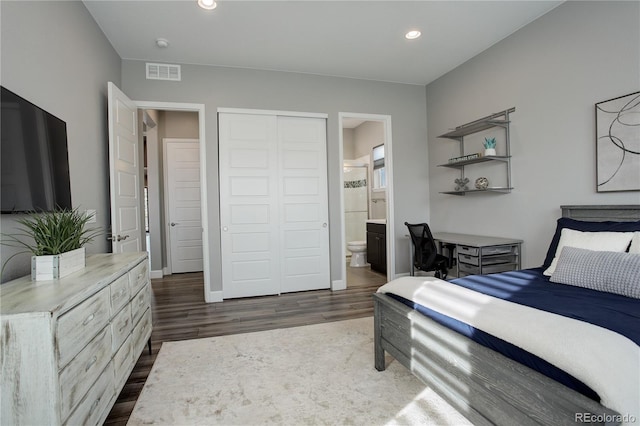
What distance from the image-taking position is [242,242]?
13.0 ft

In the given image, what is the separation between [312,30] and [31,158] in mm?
2610

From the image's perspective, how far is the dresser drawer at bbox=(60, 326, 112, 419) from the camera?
1182mm

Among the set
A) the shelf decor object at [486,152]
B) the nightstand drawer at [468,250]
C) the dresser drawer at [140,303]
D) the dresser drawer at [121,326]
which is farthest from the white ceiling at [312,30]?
the dresser drawer at [121,326]

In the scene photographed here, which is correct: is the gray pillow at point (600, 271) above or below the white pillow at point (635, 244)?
below

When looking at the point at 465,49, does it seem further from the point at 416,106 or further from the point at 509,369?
the point at 509,369

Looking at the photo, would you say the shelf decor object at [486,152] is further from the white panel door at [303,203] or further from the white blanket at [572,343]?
the white blanket at [572,343]

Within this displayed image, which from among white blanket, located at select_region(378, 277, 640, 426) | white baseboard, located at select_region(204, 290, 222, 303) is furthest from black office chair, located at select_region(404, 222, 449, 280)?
white baseboard, located at select_region(204, 290, 222, 303)

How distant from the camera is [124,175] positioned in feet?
10.2

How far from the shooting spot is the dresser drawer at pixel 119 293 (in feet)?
5.57

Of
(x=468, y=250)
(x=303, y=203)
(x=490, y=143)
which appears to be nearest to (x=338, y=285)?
(x=303, y=203)

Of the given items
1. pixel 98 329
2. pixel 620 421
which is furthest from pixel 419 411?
pixel 98 329

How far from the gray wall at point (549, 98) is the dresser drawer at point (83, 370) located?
11.9 ft

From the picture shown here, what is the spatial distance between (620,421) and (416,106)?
4.41 meters

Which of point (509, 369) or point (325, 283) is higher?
point (509, 369)
